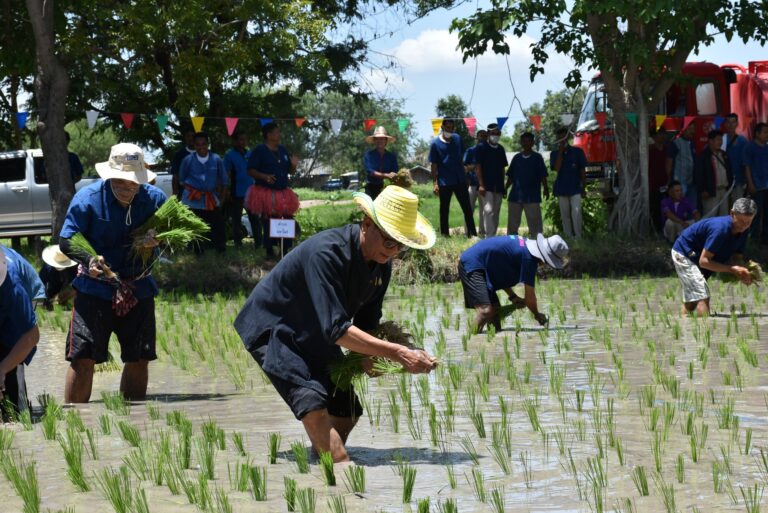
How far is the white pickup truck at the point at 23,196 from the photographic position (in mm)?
22688

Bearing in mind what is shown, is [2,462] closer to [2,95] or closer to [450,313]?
[450,313]

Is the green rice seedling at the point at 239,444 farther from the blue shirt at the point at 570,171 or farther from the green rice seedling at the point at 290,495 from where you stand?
the blue shirt at the point at 570,171

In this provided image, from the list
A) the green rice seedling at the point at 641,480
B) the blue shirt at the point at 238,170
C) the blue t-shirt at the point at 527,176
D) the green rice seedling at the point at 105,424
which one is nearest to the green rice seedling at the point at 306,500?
the green rice seedling at the point at 641,480

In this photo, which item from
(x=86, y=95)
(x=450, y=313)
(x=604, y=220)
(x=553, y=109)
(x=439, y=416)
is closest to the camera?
(x=439, y=416)

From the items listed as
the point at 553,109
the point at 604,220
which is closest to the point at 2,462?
the point at 604,220

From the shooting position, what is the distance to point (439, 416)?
7516 millimetres

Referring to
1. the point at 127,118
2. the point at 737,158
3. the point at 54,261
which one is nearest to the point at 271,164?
the point at 127,118

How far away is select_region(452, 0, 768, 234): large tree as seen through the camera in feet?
52.9

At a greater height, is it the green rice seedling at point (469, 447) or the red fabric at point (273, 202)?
the red fabric at point (273, 202)

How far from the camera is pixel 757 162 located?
1797 centimetres

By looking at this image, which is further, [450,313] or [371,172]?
[371,172]

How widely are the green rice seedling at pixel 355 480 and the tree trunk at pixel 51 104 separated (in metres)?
11.5

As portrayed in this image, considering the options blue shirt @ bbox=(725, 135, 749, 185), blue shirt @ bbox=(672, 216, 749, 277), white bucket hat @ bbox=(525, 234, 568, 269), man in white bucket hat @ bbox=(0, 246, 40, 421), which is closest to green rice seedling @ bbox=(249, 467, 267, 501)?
man in white bucket hat @ bbox=(0, 246, 40, 421)

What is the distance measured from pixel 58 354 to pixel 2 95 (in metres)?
15.9
